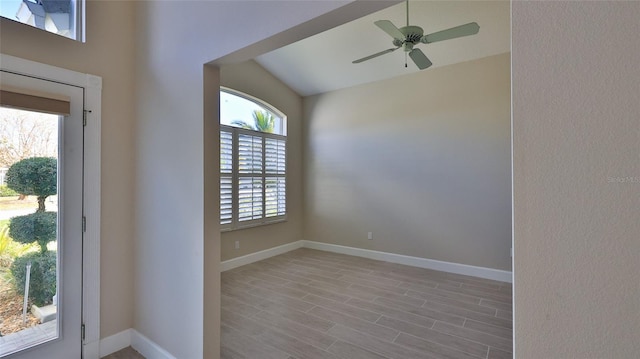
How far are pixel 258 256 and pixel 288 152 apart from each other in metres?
2.06

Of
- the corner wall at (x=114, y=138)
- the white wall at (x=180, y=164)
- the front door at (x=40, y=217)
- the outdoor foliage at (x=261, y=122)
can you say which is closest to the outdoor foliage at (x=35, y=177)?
the front door at (x=40, y=217)

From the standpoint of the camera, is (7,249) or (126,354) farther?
(126,354)

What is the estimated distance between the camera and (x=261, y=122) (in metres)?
5.20

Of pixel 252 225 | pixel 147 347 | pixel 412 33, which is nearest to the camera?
pixel 147 347

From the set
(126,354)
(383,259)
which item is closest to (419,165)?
(383,259)

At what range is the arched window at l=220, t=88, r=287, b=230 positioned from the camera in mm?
4555

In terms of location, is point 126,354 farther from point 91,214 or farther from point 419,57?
point 419,57

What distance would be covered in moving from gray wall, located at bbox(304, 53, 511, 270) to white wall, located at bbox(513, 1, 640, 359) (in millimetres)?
3664

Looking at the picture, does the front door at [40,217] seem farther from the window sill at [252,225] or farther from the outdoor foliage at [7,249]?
the window sill at [252,225]

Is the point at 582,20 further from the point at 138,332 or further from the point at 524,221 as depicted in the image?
the point at 138,332

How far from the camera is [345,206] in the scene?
5.39 m

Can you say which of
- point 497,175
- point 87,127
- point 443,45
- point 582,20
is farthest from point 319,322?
point 443,45

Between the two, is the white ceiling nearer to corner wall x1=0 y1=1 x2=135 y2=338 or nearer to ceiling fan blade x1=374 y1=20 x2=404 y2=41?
ceiling fan blade x1=374 y1=20 x2=404 y2=41

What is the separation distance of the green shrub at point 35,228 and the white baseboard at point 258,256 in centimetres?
257
